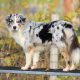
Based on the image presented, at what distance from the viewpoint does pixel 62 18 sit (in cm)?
438

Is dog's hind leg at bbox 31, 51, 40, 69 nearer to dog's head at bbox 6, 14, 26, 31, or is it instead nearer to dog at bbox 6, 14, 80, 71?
dog at bbox 6, 14, 80, 71

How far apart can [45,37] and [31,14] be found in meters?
0.61

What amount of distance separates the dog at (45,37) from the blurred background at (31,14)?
1.32 ft

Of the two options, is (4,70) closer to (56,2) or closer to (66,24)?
(66,24)

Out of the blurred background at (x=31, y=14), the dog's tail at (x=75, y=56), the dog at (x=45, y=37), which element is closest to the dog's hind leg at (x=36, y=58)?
the dog at (x=45, y=37)

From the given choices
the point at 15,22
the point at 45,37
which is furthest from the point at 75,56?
the point at 15,22

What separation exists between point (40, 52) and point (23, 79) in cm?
62

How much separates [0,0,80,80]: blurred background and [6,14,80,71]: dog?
1.32 feet

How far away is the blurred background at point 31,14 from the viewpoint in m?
4.39

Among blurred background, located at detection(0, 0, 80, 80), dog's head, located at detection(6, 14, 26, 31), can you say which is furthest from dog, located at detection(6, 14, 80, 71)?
blurred background, located at detection(0, 0, 80, 80)

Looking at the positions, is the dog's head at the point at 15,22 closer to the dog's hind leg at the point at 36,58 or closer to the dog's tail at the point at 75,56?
the dog's hind leg at the point at 36,58

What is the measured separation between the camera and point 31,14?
14.5ft

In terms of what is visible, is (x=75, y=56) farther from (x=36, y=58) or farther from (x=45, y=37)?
(x=36, y=58)

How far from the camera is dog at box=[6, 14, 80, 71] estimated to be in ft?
12.7
